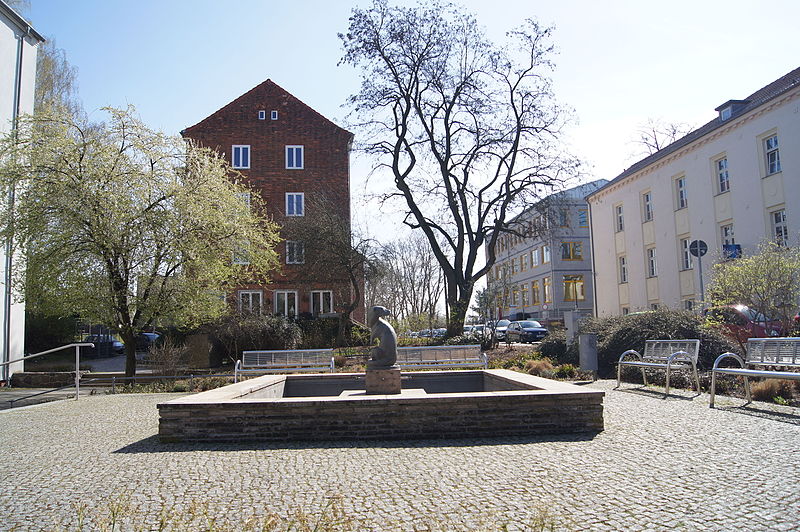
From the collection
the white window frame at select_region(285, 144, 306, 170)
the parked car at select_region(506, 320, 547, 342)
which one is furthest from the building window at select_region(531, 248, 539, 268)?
the white window frame at select_region(285, 144, 306, 170)

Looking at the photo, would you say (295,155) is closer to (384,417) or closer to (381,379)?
(381,379)

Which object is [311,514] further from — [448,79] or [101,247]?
[448,79]

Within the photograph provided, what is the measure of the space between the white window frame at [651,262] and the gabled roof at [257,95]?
17.9 m

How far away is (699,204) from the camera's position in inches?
1137

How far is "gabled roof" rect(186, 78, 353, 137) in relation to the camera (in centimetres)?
3522

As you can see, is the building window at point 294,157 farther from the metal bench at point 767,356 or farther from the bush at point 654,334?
the metal bench at point 767,356

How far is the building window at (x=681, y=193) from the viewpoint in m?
30.6

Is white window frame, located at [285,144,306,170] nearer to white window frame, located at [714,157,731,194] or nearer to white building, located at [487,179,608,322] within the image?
white building, located at [487,179,608,322]

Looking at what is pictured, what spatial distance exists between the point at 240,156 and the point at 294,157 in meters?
3.06

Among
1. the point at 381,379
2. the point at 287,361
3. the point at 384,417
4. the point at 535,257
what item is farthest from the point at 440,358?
the point at 535,257

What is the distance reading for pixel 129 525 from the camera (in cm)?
428

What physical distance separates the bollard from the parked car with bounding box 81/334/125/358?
2389 centimetres

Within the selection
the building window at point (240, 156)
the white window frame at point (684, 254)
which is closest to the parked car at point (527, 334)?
the white window frame at point (684, 254)

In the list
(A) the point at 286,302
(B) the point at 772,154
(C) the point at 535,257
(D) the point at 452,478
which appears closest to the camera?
(D) the point at 452,478
